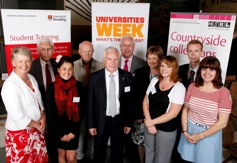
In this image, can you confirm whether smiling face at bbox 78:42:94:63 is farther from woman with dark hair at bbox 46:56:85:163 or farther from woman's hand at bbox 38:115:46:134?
woman's hand at bbox 38:115:46:134

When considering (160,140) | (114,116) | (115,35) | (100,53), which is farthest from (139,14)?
(160,140)

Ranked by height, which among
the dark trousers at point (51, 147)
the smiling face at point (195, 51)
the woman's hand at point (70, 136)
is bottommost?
the dark trousers at point (51, 147)

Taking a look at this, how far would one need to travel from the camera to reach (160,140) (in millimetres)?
2193

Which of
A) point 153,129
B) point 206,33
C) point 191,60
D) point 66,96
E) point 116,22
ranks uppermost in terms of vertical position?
point 116,22

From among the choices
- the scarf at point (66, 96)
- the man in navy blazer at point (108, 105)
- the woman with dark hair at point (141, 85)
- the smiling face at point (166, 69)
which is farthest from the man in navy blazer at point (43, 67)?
the smiling face at point (166, 69)

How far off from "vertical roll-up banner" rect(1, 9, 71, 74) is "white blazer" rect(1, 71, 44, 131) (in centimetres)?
109

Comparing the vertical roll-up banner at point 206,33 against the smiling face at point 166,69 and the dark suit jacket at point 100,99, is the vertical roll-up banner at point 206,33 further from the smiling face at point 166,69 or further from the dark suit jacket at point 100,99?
the dark suit jacket at point 100,99

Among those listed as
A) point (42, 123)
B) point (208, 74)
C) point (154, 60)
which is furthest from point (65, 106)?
point (208, 74)

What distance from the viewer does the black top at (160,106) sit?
2096 millimetres

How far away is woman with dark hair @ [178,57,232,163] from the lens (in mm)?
1916

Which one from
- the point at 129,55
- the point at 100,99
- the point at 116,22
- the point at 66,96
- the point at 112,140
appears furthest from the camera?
the point at 116,22

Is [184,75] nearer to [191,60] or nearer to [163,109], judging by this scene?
[191,60]

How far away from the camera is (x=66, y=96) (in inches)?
86.0

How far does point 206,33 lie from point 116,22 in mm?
1214
